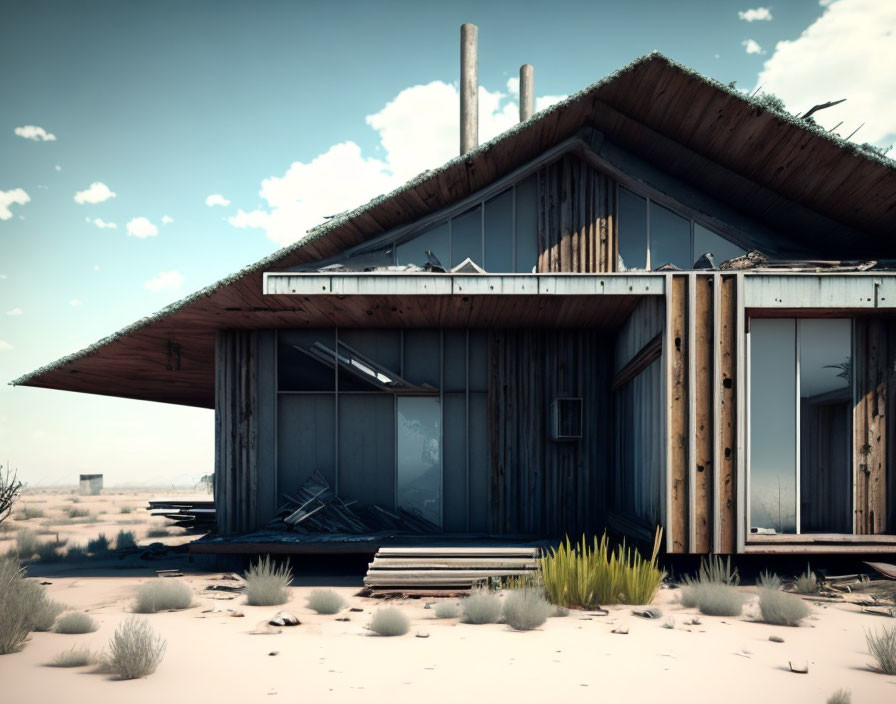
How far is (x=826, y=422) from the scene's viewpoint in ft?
35.0

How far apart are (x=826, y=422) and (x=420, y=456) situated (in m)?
6.47

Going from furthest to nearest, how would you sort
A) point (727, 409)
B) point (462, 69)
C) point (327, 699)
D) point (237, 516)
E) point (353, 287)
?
point (462, 69) → point (237, 516) → point (353, 287) → point (727, 409) → point (327, 699)

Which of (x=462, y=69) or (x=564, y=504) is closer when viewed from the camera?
(x=564, y=504)

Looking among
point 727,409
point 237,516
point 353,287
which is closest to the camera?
point 727,409

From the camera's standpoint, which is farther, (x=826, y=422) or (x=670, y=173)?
(x=670, y=173)

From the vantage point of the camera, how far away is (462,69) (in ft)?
62.8

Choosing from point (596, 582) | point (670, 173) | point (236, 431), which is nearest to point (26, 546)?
point (236, 431)

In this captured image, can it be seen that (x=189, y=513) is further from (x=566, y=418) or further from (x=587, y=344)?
(x=587, y=344)

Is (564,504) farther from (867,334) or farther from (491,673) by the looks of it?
(491,673)

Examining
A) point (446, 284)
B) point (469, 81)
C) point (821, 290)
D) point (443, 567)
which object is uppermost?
point (469, 81)

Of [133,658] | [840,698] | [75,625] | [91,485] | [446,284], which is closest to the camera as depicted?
[840,698]

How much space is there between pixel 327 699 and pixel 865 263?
9.62 meters

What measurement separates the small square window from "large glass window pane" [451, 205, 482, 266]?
290 centimetres

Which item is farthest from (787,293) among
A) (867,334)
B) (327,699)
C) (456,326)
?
(327,699)
